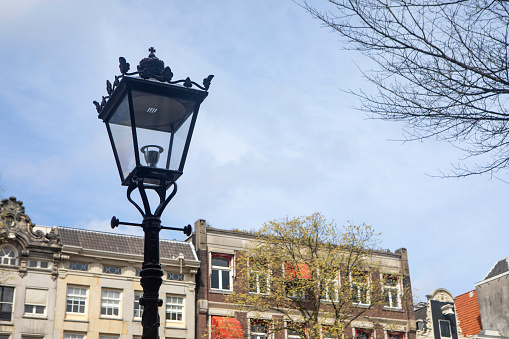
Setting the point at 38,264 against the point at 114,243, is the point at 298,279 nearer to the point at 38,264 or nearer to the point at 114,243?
the point at 114,243

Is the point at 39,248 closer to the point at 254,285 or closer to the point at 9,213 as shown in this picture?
the point at 9,213

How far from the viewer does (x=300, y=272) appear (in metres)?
33.9

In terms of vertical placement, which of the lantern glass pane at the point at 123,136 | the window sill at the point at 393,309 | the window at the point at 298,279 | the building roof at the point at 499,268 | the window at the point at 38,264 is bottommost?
the lantern glass pane at the point at 123,136

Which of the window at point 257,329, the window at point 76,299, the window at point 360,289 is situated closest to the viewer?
the window at point 76,299

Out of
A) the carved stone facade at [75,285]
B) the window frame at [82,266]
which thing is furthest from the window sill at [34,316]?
the window frame at [82,266]

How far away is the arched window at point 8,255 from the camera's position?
30875 millimetres

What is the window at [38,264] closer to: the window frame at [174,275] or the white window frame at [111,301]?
the white window frame at [111,301]

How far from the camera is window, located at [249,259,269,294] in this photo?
33.5m

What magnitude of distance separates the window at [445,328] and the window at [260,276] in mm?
14145

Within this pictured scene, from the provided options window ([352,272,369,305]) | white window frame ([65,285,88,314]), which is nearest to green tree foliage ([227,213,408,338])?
window ([352,272,369,305])

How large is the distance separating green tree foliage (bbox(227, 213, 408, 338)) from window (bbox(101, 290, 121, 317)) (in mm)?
5833

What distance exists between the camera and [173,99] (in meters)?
7.06

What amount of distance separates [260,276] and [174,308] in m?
4.74

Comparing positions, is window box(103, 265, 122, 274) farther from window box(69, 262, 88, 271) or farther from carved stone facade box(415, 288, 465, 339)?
carved stone facade box(415, 288, 465, 339)
